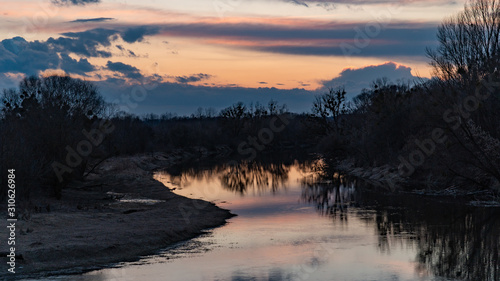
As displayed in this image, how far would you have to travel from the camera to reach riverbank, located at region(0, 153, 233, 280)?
20.5 m

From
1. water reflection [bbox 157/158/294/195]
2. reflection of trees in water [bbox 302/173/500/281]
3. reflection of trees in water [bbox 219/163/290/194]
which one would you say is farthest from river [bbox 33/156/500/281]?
reflection of trees in water [bbox 219/163/290/194]

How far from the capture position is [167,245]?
24500mm

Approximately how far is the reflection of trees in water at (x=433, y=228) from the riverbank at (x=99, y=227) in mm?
8971

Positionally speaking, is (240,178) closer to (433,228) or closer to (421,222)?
(421,222)

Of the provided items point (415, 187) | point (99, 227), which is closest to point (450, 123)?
point (415, 187)

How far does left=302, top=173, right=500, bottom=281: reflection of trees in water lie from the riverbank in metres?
8.97

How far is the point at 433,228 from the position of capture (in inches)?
1053

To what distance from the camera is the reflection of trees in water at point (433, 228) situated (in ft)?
64.7

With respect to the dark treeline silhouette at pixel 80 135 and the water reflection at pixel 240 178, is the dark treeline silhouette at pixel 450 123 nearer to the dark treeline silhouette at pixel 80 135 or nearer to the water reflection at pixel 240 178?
the water reflection at pixel 240 178

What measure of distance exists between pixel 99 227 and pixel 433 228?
16418mm

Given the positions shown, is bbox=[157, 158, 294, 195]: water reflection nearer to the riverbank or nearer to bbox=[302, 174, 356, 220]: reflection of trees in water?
bbox=[302, 174, 356, 220]: reflection of trees in water

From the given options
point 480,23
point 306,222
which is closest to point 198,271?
point 306,222

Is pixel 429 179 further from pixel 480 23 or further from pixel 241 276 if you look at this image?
pixel 241 276

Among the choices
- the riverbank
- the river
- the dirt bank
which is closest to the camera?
the river
